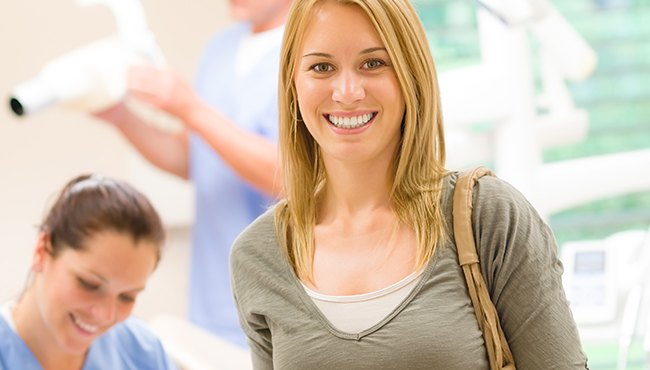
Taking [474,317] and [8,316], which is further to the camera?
[8,316]

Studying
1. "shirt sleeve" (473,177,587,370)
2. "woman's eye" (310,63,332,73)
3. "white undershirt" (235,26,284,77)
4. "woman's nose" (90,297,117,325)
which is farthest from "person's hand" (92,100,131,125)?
"shirt sleeve" (473,177,587,370)

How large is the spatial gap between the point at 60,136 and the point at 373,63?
185 centimetres

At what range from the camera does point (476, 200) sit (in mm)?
1026

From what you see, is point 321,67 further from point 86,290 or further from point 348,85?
point 86,290

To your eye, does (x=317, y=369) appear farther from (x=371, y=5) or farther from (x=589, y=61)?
(x=589, y=61)

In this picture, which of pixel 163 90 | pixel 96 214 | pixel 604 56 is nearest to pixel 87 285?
pixel 96 214

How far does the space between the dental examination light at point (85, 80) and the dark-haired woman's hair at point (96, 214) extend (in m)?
0.47

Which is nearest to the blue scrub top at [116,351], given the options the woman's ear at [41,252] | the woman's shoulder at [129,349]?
the woman's shoulder at [129,349]

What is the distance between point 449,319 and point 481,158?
37.5 inches

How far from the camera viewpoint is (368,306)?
39.9 inches

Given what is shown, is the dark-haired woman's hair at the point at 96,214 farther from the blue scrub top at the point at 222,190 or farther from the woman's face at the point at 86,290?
the blue scrub top at the point at 222,190

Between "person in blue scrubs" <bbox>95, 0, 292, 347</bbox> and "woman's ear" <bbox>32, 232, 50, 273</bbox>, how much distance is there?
430mm

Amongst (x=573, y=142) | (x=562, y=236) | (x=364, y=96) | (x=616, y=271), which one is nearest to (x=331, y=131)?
(x=364, y=96)

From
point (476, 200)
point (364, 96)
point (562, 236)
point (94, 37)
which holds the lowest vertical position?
point (562, 236)
